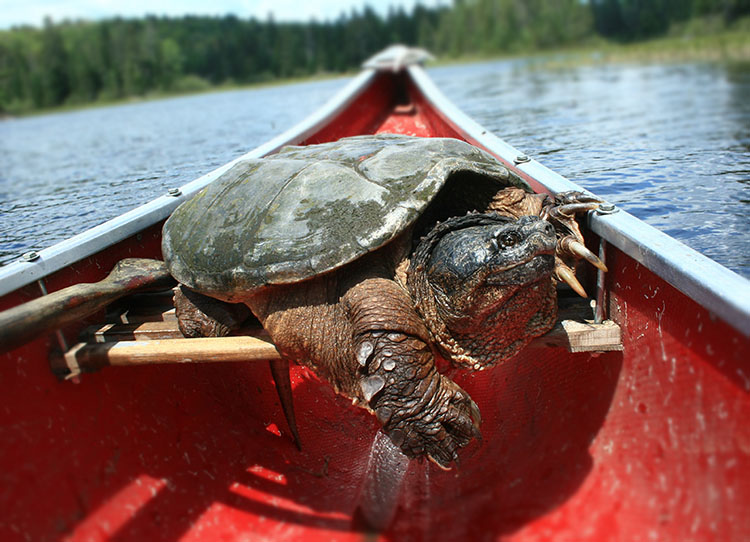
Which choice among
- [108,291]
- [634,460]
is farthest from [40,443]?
[634,460]

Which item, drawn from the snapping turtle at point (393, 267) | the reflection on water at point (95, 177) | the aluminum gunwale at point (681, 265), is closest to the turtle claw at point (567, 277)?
the snapping turtle at point (393, 267)

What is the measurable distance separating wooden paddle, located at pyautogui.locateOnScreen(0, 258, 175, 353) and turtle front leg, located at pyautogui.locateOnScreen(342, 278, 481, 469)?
813 millimetres

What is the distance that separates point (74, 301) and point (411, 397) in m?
1.00

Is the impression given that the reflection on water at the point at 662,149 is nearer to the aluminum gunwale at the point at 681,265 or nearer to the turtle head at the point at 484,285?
the aluminum gunwale at the point at 681,265

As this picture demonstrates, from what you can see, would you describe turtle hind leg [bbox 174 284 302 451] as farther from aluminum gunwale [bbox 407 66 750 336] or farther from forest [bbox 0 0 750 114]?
forest [bbox 0 0 750 114]

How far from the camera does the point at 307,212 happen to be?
1.68 metres

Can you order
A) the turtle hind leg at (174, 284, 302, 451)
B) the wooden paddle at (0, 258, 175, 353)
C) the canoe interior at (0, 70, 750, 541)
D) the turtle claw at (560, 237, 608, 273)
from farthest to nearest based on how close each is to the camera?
the turtle hind leg at (174, 284, 302, 451) → the turtle claw at (560, 237, 608, 273) → the wooden paddle at (0, 258, 175, 353) → the canoe interior at (0, 70, 750, 541)

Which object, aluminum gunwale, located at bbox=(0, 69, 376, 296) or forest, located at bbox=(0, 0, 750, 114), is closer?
aluminum gunwale, located at bbox=(0, 69, 376, 296)

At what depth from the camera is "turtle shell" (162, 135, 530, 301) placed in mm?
1588

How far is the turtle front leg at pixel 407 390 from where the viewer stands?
4.76ft

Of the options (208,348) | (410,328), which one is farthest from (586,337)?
(208,348)

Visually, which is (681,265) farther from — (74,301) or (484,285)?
(74,301)

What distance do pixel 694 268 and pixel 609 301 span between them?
1.55ft

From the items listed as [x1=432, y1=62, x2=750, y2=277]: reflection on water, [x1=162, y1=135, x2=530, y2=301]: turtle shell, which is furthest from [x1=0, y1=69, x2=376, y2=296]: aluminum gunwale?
[x1=432, y1=62, x2=750, y2=277]: reflection on water
